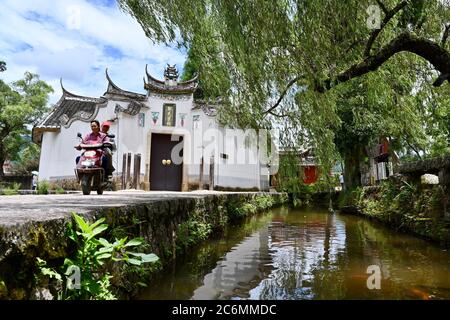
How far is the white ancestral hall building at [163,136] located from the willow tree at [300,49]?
919cm

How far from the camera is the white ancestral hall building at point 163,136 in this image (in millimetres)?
15461

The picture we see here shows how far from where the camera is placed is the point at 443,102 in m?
6.62

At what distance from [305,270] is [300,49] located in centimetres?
266

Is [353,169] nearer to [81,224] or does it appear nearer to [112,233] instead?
[112,233]

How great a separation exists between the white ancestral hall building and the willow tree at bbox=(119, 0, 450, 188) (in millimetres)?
9186

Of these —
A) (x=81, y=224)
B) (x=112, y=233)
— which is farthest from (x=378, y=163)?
(x=81, y=224)

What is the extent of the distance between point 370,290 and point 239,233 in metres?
4.33

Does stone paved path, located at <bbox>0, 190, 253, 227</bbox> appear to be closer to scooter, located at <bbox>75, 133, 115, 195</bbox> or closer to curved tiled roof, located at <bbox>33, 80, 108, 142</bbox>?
scooter, located at <bbox>75, 133, 115, 195</bbox>

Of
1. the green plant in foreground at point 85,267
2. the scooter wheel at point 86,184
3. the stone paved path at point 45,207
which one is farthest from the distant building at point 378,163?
the green plant in foreground at point 85,267

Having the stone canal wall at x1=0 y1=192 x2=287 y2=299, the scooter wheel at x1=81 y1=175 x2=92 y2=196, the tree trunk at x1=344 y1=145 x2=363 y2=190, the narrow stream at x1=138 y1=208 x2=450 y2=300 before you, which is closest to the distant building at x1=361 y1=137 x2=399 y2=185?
the tree trunk at x1=344 y1=145 x2=363 y2=190

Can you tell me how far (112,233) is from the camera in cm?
272

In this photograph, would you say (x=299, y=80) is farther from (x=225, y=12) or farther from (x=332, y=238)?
(x=332, y=238)

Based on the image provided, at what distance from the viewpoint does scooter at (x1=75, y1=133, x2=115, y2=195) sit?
6293 millimetres
